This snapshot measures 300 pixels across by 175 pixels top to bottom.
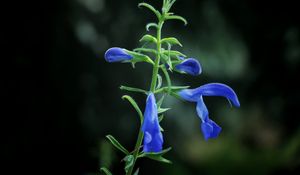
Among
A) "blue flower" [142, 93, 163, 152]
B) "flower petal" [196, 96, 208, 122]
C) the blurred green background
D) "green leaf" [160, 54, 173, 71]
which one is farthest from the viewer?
the blurred green background

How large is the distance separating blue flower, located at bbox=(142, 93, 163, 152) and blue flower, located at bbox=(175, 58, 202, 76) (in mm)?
192

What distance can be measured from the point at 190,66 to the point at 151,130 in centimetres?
36

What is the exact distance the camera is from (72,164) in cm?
587

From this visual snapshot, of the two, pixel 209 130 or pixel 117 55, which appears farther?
pixel 117 55

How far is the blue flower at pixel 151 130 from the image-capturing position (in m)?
1.90

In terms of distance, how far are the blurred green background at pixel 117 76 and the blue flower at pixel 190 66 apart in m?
3.26

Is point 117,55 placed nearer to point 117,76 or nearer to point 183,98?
Answer: point 183,98

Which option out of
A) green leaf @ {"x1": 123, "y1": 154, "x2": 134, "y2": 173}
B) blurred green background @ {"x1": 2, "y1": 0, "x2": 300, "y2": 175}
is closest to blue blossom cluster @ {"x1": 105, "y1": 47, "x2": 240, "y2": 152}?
green leaf @ {"x1": 123, "y1": 154, "x2": 134, "y2": 173}

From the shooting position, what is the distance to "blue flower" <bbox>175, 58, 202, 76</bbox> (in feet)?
7.13

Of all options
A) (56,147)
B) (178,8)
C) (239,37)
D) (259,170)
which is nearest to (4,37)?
(56,147)

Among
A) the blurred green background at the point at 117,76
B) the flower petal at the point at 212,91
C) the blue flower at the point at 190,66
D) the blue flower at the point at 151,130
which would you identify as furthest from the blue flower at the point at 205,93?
the blurred green background at the point at 117,76

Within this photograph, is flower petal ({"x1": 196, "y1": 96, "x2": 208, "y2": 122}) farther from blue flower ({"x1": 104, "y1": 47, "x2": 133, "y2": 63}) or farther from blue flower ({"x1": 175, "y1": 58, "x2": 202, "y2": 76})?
blue flower ({"x1": 104, "y1": 47, "x2": 133, "y2": 63})

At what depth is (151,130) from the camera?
1.97m

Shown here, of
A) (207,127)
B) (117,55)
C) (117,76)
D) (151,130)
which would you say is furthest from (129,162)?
(117,76)
